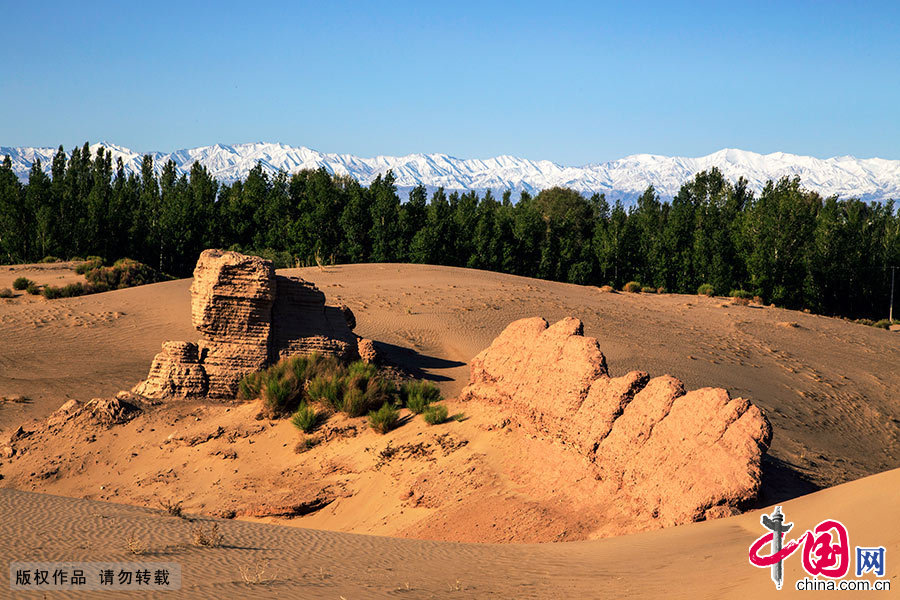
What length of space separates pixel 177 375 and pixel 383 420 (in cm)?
540

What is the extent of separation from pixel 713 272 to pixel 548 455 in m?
38.9

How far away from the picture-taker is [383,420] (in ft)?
44.1

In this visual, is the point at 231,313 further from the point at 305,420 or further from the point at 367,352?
the point at 367,352

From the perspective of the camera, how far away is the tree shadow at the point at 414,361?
2025cm

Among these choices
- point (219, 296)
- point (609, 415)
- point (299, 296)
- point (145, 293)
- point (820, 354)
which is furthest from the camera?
point (145, 293)

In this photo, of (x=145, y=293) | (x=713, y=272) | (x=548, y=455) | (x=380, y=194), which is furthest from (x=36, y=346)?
(x=713, y=272)

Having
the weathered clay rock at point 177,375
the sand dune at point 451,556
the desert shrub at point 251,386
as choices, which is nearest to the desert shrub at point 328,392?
the desert shrub at point 251,386

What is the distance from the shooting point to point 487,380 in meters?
13.9

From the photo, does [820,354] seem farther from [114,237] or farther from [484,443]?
[114,237]

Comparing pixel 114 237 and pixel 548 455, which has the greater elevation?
pixel 114 237

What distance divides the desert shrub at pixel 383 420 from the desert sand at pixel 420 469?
25 cm

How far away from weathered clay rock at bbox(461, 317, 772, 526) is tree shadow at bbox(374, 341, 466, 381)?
7.05m

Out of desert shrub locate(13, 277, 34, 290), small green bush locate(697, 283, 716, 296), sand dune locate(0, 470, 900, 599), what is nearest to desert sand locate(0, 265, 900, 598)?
sand dune locate(0, 470, 900, 599)

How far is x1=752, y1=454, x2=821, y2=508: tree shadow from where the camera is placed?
30.8 ft
